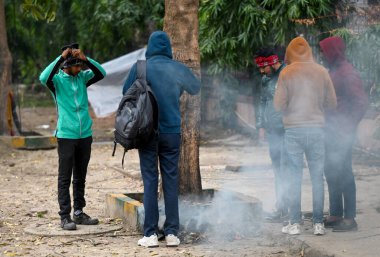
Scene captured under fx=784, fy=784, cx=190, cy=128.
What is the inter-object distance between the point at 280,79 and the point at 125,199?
213 cm

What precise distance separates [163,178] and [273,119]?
1.60 metres

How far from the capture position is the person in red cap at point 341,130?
24.6 feet

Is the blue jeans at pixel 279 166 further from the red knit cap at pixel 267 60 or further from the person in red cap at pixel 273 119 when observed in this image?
the red knit cap at pixel 267 60

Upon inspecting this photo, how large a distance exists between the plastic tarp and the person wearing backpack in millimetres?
11522

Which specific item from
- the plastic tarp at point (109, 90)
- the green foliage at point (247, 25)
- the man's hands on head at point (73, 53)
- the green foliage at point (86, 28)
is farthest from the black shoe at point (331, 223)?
the plastic tarp at point (109, 90)

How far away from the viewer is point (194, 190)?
8.36m

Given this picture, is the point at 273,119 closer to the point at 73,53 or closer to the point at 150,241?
the point at 150,241

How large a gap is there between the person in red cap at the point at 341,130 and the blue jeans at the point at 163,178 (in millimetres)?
1562

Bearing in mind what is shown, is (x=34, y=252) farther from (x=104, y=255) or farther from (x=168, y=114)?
(x=168, y=114)

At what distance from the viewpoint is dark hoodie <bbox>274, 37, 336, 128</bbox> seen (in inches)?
291

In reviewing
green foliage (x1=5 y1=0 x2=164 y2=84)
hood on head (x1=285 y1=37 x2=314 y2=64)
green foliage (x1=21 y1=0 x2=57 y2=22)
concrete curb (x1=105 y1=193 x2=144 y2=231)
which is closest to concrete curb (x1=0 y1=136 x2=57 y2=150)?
green foliage (x1=5 y1=0 x2=164 y2=84)

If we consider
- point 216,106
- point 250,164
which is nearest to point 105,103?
point 216,106

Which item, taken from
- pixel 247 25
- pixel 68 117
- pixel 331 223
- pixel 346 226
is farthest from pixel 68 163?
pixel 247 25

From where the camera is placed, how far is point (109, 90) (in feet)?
63.2
